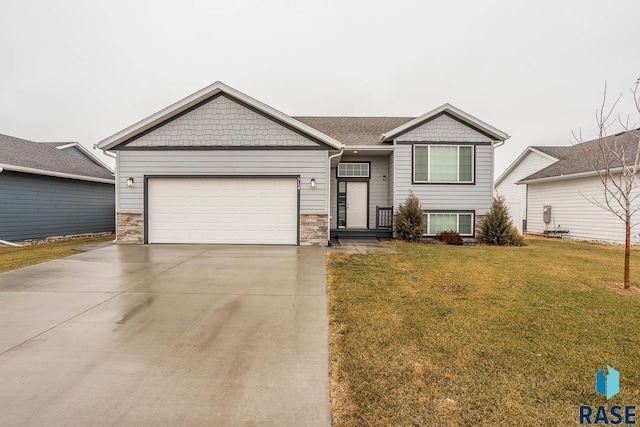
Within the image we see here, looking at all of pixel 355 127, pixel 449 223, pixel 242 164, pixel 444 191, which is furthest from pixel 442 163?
pixel 242 164

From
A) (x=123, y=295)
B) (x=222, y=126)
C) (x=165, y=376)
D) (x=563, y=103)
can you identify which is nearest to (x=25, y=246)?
(x=222, y=126)

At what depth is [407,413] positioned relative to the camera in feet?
6.92

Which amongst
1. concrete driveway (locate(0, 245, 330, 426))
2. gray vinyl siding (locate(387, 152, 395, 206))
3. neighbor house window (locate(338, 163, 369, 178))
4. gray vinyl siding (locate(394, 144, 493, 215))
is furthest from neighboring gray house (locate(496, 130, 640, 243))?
concrete driveway (locate(0, 245, 330, 426))

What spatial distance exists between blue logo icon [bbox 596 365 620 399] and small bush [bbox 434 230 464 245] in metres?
8.97

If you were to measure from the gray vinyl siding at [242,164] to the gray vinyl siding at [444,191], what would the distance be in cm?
368

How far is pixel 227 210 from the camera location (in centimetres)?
1038

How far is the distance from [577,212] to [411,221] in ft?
28.4

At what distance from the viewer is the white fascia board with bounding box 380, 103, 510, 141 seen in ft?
39.0

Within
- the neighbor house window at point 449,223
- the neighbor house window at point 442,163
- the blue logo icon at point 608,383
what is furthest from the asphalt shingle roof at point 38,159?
the blue logo icon at point 608,383

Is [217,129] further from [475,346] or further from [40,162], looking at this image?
[475,346]

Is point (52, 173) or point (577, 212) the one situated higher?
point (52, 173)

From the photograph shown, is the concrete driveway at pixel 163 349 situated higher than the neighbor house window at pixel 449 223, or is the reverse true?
the neighbor house window at pixel 449 223

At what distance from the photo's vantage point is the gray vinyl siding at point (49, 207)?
37.2 ft

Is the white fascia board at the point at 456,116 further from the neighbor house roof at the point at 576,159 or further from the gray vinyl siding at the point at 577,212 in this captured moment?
the gray vinyl siding at the point at 577,212
